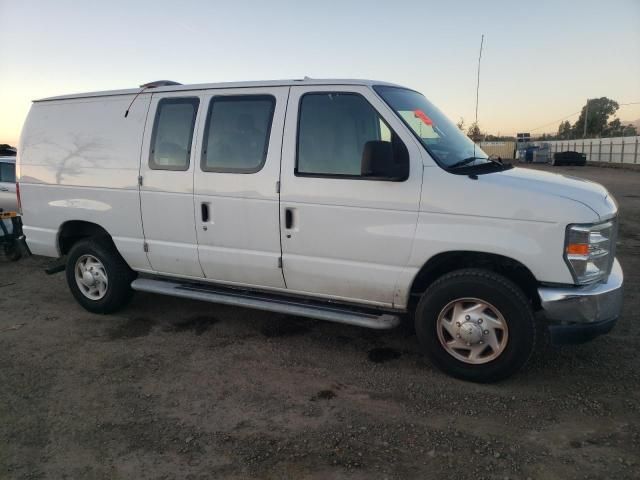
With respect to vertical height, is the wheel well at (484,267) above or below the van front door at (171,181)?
below

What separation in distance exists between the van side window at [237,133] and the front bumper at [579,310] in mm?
2537

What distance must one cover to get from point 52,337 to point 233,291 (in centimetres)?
185

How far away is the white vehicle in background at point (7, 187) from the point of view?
913 cm

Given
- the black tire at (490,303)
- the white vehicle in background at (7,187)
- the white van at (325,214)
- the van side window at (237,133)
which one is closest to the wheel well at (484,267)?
the white van at (325,214)

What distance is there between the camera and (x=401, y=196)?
12.2 feet

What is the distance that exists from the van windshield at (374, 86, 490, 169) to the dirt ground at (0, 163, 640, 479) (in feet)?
5.67

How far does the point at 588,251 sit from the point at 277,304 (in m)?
2.49

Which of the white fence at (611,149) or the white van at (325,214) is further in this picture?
the white fence at (611,149)

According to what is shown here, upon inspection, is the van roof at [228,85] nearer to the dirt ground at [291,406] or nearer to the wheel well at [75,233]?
the wheel well at [75,233]

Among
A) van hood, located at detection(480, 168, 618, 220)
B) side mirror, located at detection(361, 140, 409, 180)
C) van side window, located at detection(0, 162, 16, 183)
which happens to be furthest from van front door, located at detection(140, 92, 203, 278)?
van side window, located at detection(0, 162, 16, 183)

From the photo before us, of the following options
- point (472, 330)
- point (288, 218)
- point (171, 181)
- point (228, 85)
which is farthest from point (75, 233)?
point (472, 330)

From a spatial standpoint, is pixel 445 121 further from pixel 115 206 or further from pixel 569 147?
pixel 569 147

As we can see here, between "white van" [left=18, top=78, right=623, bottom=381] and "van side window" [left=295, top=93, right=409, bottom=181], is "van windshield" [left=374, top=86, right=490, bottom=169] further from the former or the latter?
"van side window" [left=295, top=93, right=409, bottom=181]

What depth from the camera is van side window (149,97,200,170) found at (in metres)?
4.59
